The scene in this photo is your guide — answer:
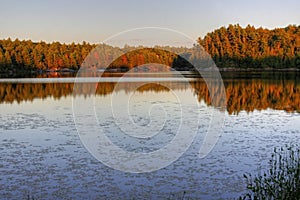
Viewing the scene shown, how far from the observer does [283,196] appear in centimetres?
511

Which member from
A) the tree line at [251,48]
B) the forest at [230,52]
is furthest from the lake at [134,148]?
the tree line at [251,48]

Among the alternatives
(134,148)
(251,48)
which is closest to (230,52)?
(251,48)

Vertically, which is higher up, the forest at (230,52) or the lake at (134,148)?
the forest at (230,52)

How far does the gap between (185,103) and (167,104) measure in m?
1.02

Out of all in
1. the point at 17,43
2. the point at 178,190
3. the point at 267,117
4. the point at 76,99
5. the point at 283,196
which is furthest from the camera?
the point at 17,43

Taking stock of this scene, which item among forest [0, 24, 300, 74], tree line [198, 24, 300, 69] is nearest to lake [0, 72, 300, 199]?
forest [0, 24, 300, 74]

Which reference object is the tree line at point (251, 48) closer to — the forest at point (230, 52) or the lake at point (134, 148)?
the forest at point (230, 52)

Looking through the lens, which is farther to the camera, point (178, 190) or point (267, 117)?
point (267, 117)

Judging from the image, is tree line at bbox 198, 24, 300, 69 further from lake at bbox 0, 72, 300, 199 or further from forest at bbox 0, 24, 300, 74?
lake at bbox 0, 72, 300, 199

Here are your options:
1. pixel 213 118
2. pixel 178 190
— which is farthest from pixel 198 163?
pixel 213 118

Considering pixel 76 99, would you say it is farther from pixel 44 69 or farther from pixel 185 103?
pixel 44 69

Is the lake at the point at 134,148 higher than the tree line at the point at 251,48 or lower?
lower

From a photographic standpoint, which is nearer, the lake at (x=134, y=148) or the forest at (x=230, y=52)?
the lake at (x=134, y=148)

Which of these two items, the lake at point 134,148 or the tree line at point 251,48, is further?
the tree line at point 251,48
